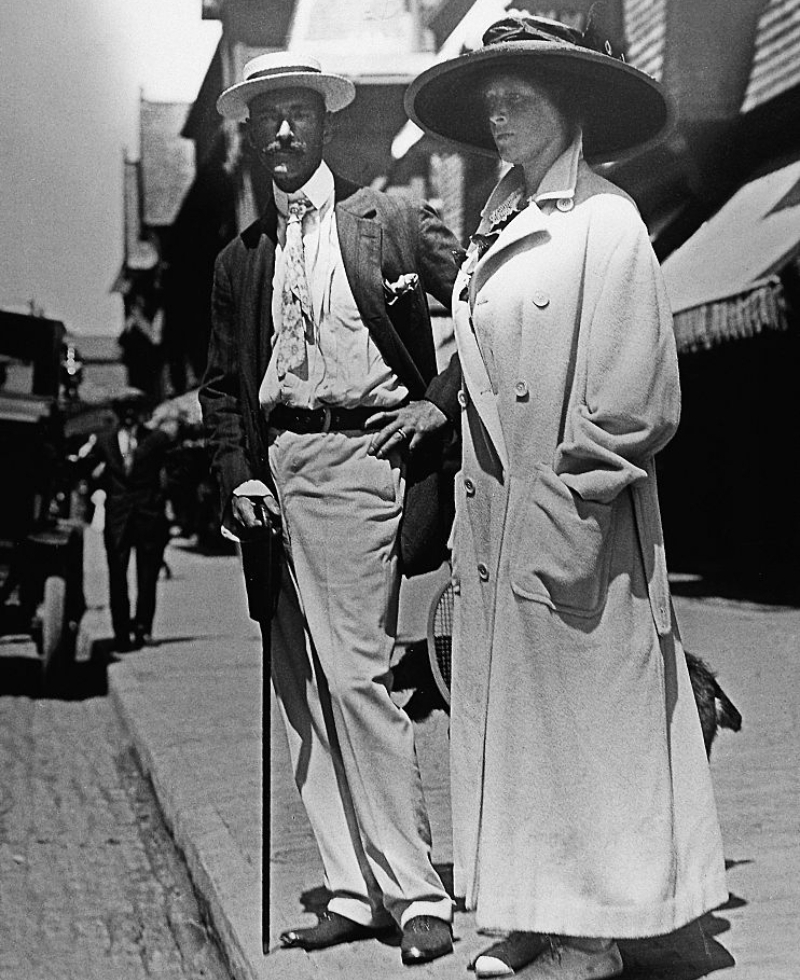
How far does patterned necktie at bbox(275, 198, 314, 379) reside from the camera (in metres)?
3.78

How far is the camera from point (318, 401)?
3760 mm

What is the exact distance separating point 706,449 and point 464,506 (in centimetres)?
1203

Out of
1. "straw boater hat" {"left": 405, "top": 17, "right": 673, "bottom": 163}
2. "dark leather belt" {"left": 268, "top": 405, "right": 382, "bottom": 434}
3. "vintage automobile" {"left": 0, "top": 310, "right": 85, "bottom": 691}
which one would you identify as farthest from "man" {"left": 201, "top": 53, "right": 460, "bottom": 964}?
"vintage automobile" {"left": 0, "top": 310, "right": 85, "bottom": 691}

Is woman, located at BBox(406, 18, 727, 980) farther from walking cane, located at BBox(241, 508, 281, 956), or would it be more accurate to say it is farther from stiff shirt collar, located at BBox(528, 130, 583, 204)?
walking cane, located at BBox(241, 508, 281, 956)

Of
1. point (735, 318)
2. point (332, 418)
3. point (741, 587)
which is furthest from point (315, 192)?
point (741, 587)

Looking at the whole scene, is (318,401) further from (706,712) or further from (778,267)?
(778,267)

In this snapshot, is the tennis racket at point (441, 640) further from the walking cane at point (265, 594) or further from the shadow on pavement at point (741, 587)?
the shadow on pavement at point (741, 587)

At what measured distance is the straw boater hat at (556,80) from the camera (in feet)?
10.7

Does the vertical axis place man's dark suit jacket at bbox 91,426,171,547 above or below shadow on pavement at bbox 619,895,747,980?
below

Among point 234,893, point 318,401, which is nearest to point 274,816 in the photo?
point 234,893

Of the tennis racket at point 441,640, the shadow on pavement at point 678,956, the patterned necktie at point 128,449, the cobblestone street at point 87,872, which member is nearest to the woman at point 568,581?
the shadow on pavement at point 678,956

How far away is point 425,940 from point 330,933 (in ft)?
1.06

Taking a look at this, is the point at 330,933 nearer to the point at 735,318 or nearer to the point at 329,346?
the point at 329,346

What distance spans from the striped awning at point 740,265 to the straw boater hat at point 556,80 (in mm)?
6580
